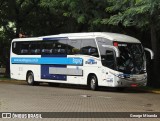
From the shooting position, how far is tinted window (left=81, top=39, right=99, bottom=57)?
91.3ft

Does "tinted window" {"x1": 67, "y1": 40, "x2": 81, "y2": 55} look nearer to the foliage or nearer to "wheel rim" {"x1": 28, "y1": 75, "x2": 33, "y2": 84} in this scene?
the foliage

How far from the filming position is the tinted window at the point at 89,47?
1095 inches

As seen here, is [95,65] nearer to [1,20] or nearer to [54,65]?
[54,65]

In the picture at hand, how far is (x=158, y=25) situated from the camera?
23.8m

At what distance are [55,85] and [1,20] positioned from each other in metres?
12.4

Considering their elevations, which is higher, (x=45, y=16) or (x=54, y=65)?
(x=45, y=16)

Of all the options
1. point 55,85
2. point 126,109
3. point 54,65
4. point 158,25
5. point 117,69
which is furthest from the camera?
point 55,85

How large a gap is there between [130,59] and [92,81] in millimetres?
2898

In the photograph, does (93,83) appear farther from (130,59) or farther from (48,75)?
(48,75)

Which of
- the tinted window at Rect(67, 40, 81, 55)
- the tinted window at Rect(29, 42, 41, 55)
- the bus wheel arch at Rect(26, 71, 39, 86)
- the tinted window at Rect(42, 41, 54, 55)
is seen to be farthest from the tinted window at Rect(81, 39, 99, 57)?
the bus wheel arch at Rect(26, 71, 39, 86)

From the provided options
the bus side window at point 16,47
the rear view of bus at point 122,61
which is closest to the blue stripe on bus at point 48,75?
the bus side window at point 16,47

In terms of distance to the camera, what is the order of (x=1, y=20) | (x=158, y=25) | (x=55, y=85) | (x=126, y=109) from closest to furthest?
1. (x=126, y=109)
2. (x=158, y=25)
3. (x=55, y=85)
4. (x=1, y=20)

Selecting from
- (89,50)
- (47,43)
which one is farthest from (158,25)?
(47,43)

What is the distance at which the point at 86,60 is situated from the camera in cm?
2847
